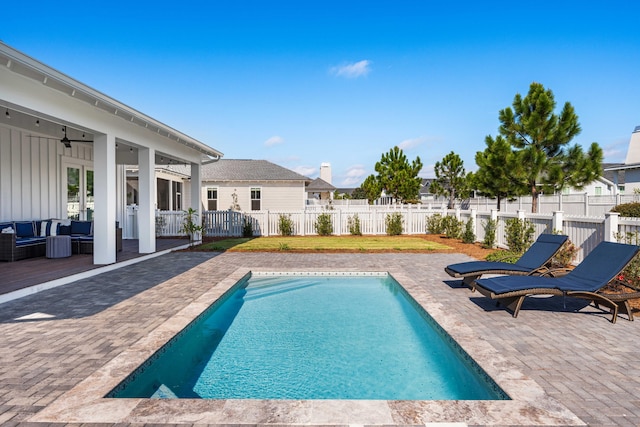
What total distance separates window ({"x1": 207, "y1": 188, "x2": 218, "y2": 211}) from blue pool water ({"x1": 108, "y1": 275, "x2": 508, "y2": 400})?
18432 mm

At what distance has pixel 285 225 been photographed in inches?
712

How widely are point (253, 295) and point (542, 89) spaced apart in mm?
16379

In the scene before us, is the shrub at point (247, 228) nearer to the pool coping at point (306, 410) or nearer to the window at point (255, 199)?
the window at point (255, 199)

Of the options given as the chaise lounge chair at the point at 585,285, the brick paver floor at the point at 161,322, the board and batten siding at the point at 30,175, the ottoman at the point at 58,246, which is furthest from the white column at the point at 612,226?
the board and batten siding at the point at 30,175

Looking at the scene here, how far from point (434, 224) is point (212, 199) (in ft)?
46.1

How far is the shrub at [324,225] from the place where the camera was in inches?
721

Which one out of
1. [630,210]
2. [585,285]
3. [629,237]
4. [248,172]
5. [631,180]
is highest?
[248,172]

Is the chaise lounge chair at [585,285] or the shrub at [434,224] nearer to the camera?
the chaise lounge chair at [585,285]

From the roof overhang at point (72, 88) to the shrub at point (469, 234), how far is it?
11.1 m

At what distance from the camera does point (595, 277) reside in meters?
5.58

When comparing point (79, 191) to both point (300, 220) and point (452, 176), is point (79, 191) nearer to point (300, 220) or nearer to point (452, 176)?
point (300, 220)

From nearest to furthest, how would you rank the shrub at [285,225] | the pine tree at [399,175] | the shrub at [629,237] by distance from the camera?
the shrub at [629,237] < the shrub at [285,225] < the pine tree at [399,175]

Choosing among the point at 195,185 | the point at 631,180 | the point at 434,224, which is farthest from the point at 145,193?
the point at 631,180

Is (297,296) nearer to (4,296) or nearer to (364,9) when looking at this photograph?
(4,296)
